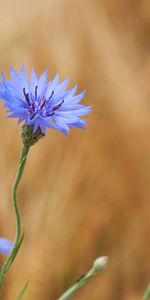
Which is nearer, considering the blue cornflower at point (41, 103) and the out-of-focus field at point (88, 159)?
the blue cornflower at point (41, 103)

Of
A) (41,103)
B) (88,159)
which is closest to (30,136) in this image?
(41,103)

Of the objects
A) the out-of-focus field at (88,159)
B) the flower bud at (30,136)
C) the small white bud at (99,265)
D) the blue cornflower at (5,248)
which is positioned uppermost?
the out-of-focus field at (88,159)

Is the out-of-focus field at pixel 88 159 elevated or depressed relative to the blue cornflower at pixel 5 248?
elevated

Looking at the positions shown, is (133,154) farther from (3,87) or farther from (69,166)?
(3,87)

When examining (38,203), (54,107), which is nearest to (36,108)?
(54,107)

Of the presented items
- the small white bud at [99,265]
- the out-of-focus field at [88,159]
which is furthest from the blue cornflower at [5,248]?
the out-of-focus field at [88,159]

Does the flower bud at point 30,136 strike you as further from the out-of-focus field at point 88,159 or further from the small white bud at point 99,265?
the out-of-focus field at point 88,159
